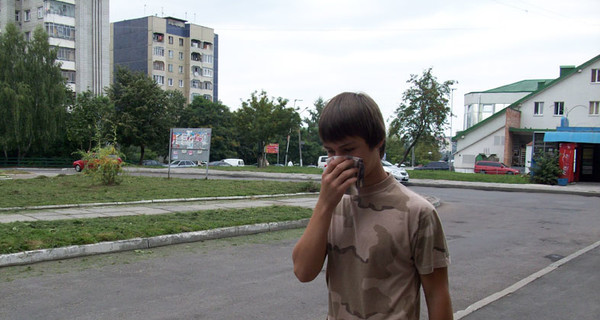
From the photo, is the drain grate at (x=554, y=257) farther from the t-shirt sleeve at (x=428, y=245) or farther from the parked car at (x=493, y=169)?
the parked car at (x=493, y=169)

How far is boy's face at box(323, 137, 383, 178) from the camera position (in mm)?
1665

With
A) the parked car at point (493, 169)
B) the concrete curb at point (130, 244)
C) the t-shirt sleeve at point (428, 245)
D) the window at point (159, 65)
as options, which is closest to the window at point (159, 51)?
the window at point (159, 65)

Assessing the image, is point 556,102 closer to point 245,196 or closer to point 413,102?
point 413,102

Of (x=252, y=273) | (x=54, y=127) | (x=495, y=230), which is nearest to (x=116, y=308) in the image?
(x=252, y=273)

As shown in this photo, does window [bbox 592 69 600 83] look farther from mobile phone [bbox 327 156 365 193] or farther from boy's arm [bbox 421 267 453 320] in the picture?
mobile phone [bbox 327 156 365 193]

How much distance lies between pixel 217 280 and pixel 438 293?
4677 millimetres

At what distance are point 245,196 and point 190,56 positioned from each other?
243ft

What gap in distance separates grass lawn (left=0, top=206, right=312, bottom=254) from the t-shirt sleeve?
21.5ft

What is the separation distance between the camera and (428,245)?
5.46 feet

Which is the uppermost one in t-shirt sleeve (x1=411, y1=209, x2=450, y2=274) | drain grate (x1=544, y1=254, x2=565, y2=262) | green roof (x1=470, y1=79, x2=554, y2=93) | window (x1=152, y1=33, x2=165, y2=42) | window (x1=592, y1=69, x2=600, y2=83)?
window (x1=152, y1=33, x2=165, y2=42)

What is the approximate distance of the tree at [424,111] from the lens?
37938 millimetres

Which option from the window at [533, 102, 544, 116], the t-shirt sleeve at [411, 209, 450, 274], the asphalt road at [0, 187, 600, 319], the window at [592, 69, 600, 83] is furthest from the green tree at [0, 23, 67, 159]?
the window at [592, 69, 600, 83]

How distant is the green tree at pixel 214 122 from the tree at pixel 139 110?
15.3 meters

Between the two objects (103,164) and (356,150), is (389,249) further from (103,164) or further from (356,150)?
(103,164)
